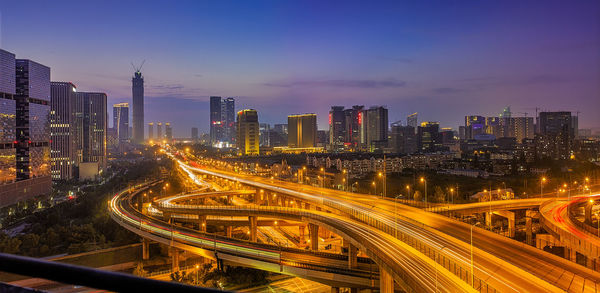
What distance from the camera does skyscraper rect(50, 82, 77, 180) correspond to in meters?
63.2

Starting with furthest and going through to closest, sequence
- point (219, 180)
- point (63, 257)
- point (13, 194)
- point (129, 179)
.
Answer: point (129, 179)
point (219, 180)
point (13, 194)
point (63, 257)

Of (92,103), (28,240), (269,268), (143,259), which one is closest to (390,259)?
(269,268)

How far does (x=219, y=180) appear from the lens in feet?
159

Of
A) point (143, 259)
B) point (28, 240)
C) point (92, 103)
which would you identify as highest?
point (92, 103)

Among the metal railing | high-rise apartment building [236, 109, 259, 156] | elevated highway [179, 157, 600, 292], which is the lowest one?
elevated highway [179, 157, 600, 292]

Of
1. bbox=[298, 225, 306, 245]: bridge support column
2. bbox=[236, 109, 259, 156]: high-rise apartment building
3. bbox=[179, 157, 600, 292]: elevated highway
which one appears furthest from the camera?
bbox=[236, 109, 259, 156]: high-rise apartment building

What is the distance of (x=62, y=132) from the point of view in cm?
6688

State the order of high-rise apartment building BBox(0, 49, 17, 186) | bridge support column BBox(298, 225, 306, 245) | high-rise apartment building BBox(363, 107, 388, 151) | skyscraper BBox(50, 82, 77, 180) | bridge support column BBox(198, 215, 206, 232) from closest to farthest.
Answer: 1. bridge support column BBox(298, 225, 306, 245)
2. bridge support column BBox(198, 215, 206, 232)
3. high-rise apartment building BBox(0, 49, 17, 186)
4. skyscraper BBox(50, 82, 77, 180)
5. high-rise apartment building BBox(363, 107, 388, 151)

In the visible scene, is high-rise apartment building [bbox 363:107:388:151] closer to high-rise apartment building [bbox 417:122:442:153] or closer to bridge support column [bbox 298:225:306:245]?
high-rise apartment building [bbox 417:122:442:153]

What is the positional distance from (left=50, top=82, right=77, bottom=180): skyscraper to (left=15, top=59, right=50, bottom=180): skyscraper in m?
17.5

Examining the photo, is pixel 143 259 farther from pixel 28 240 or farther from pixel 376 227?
pixel 376 227

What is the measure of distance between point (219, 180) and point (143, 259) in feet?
81.2

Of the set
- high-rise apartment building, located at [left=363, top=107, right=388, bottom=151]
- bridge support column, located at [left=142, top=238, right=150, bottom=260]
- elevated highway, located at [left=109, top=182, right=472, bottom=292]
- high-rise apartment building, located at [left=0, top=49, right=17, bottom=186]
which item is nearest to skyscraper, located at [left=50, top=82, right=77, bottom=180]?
high-rise apartment building, located at [left=0, top=49, right=17, bottom=186]

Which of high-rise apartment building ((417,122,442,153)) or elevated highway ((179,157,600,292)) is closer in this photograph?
elevated highway ((179,157,600,292))
